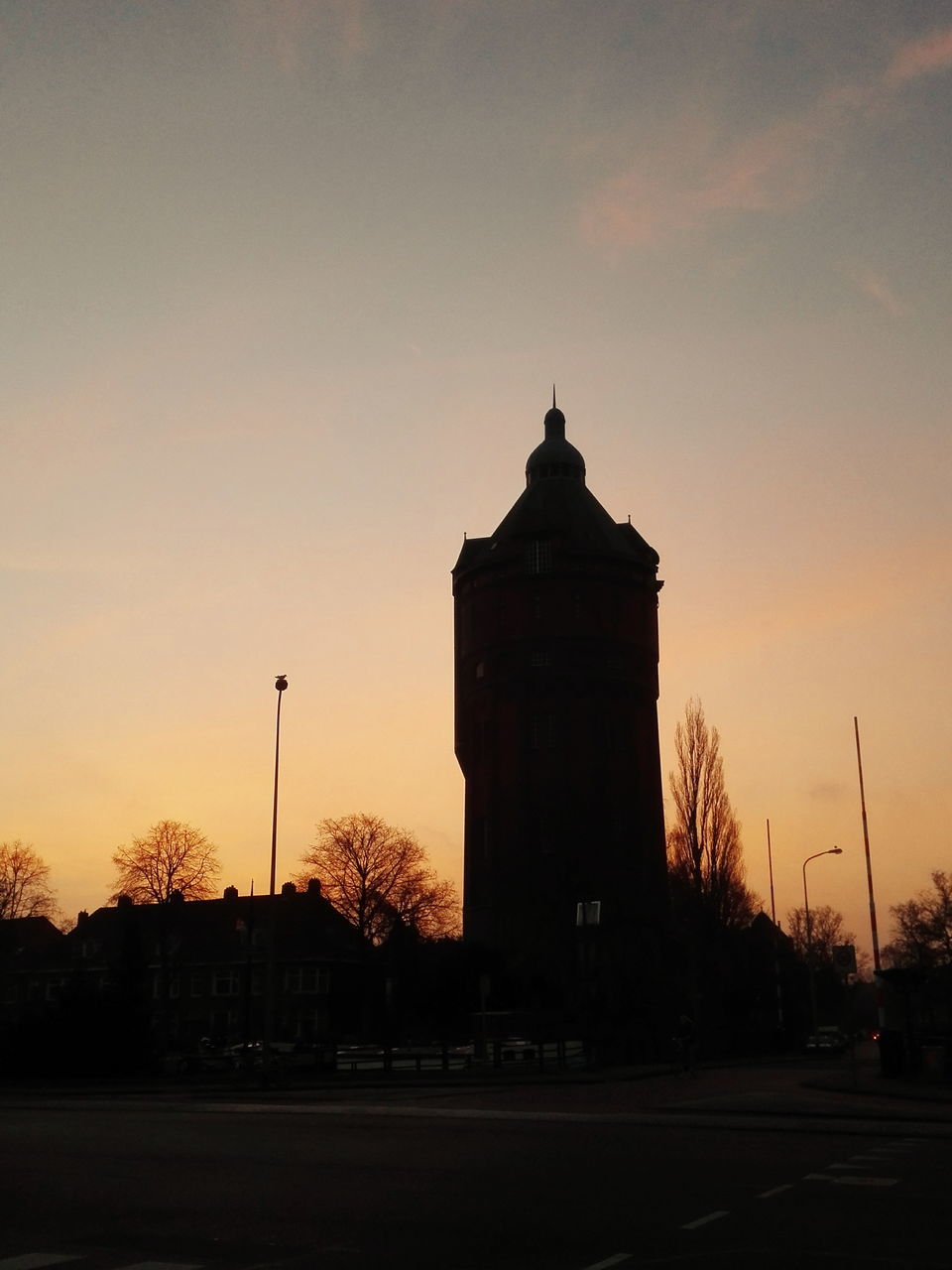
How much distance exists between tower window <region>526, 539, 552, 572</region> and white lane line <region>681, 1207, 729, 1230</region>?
68291mm

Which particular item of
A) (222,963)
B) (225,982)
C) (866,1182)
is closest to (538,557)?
(222,963)

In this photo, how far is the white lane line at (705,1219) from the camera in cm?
983

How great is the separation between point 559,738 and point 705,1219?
65.4 m

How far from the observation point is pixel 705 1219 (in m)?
10.2

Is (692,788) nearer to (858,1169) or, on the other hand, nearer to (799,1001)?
(799,1001)

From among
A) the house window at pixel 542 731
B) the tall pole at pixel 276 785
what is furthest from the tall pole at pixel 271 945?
the house window at pixel 542 731

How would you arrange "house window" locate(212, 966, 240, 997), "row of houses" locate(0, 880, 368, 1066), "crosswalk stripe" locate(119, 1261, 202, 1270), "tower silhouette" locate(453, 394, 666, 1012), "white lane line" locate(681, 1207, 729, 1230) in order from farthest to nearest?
"house window" locate(212, 966, 240, 997), "row of houses" locate(0, 880, 368, 1066), "tower silhouette" locate(453, 394, 666, 1012), "white lane line" locate(681, 1207, 729, 1230), "crosswalk stripe" locate(119, 1261, 202, 1270)

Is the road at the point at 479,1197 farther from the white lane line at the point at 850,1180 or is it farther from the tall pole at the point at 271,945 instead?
the tall pole at the point at 271,945

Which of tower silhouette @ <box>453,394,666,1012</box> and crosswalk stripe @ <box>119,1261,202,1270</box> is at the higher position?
tower silhouette @ <box>453,394,666,1012</box>

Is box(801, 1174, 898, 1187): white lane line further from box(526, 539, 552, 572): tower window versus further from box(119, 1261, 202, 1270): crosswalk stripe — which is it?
box(526, 539, 552, 572): tower window

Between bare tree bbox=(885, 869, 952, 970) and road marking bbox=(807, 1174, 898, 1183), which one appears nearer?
road marking bbox=(807, 1174, 898, 1183)

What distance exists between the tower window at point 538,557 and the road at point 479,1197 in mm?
59866

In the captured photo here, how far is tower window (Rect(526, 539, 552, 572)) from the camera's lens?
78.6 m

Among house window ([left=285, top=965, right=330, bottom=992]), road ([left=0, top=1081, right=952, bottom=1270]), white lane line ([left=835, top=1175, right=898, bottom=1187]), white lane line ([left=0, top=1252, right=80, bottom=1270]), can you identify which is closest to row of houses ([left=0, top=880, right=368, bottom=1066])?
house window ([left=285, top=965, right=330, bottom=992])
